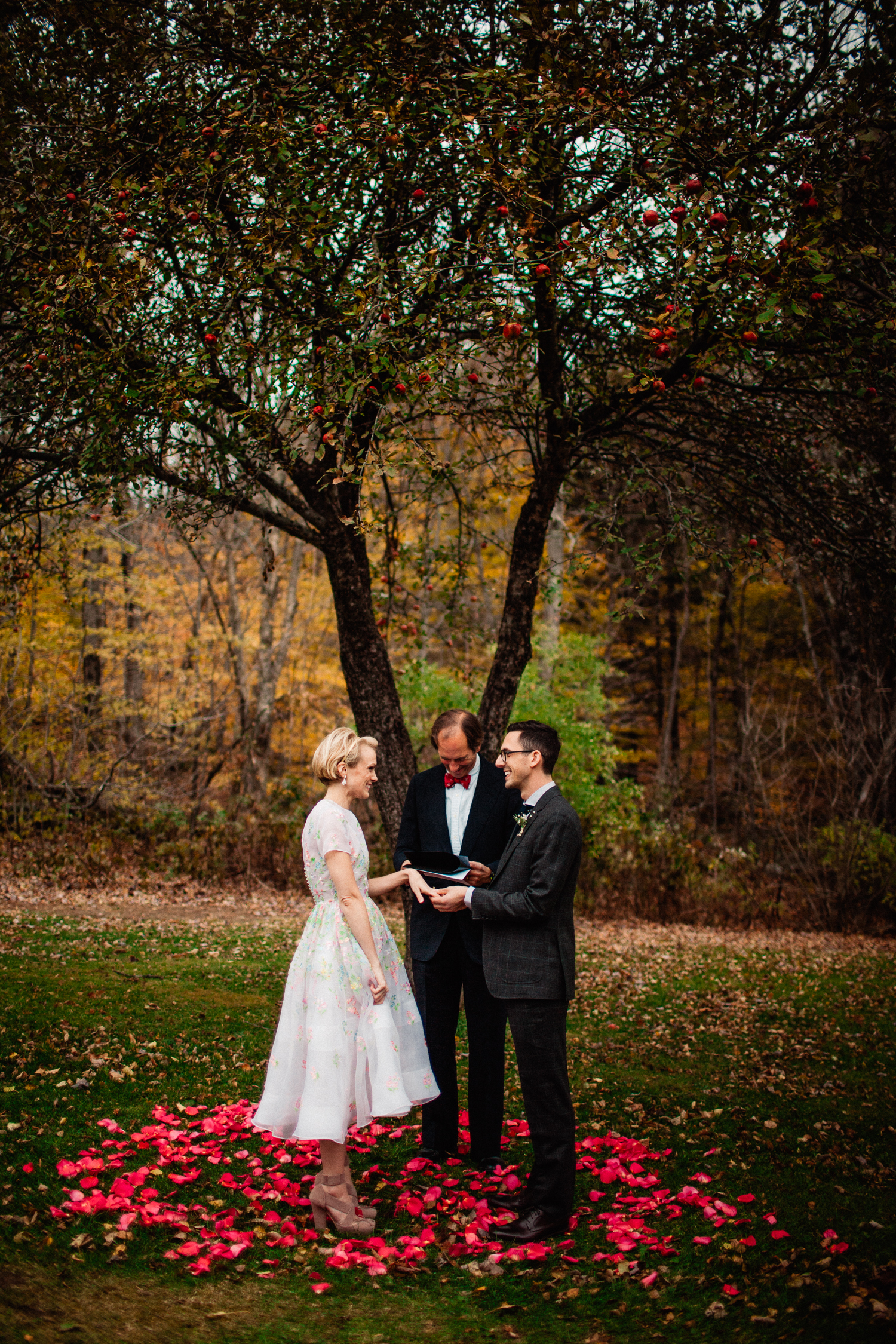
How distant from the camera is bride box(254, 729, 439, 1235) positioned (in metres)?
3.70

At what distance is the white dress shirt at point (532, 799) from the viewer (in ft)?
13.0

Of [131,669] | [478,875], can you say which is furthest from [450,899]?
[131,669]

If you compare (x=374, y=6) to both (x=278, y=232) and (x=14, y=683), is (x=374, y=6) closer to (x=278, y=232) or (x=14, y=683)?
(x=278, y=232)

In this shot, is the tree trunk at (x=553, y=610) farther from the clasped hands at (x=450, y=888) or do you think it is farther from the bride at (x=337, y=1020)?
the bride at (x=337, y=1020)

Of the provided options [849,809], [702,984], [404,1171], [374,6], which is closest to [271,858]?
[702,984]

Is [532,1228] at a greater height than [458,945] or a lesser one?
lesser

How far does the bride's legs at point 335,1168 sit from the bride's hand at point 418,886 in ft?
3.38

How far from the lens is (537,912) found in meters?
3.76

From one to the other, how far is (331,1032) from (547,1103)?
895mm

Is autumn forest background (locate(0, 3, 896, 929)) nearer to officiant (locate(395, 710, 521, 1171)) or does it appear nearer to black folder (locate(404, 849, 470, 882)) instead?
officiant (locate(395, 710, 521, 1171))

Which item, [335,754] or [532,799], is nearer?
[335,754]

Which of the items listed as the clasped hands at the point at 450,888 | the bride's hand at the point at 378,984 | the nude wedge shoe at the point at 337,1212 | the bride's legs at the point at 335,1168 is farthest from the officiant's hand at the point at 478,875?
the nude wedge shoe at the point at 337,1212

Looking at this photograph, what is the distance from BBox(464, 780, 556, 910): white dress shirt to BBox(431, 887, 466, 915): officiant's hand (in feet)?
0.09

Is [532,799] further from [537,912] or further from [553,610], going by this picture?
[553,610]
